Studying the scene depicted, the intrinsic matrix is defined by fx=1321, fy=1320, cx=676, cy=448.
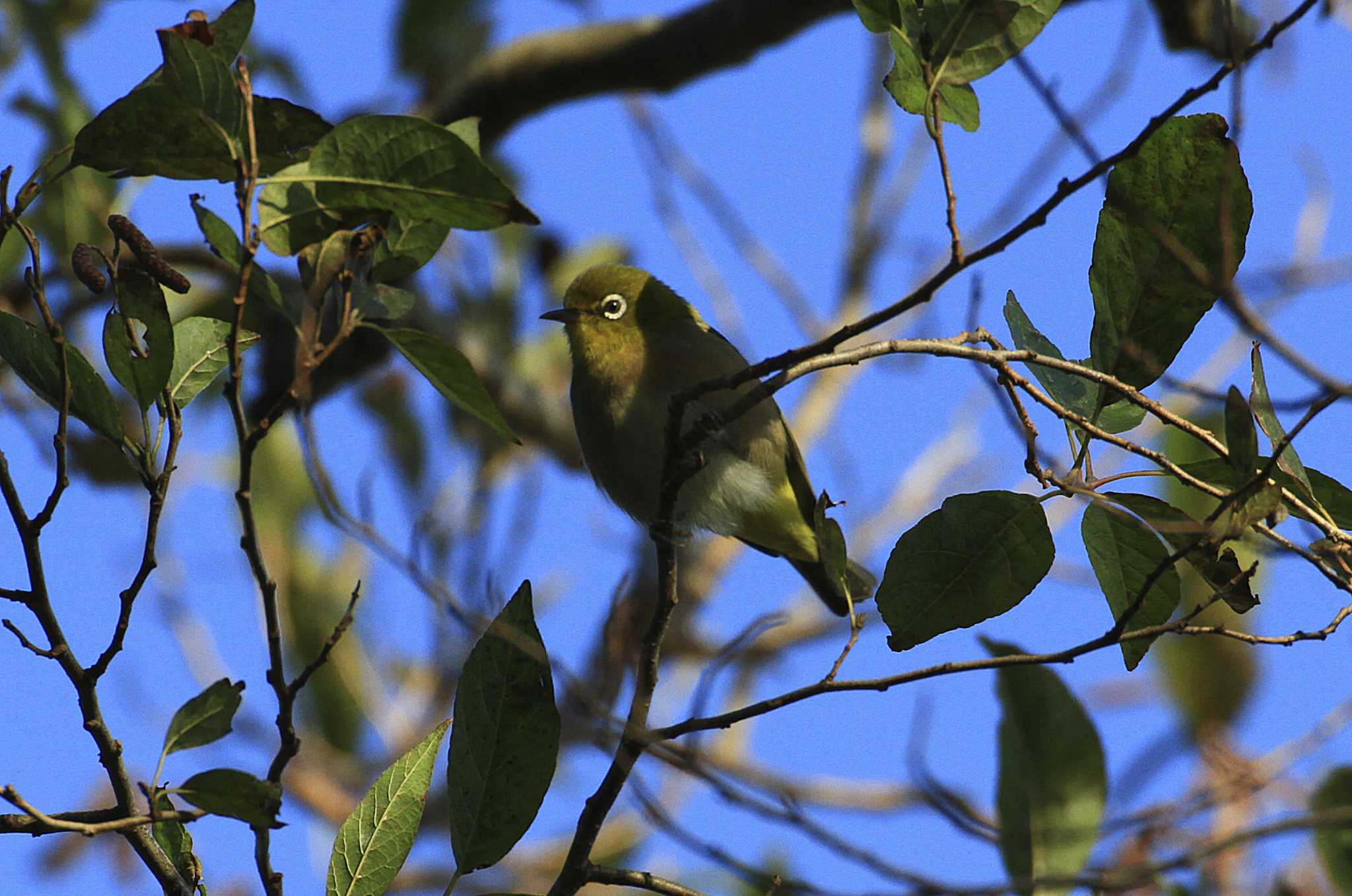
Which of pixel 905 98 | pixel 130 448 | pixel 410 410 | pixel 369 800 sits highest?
pixel 410 410

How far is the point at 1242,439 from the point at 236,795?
5.36 ft

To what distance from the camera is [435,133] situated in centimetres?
211

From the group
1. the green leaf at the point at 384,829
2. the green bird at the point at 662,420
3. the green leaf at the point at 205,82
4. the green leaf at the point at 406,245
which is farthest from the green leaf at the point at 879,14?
the green bird at the point at 662,420

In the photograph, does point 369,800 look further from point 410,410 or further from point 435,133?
point 410,410

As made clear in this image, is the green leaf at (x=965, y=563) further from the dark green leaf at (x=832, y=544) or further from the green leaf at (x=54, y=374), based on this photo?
the green leaf at (x=54, y=374)

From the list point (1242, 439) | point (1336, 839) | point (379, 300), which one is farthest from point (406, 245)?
point (1336, 839)

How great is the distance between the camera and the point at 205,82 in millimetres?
2059

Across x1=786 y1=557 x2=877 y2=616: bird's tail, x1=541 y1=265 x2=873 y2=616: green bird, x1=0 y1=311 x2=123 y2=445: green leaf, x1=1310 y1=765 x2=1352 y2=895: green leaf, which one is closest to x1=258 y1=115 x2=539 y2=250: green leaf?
x1=0 y1=311 x2=123 y2=445: green leaf

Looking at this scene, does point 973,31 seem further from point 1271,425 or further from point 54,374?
point 54,374

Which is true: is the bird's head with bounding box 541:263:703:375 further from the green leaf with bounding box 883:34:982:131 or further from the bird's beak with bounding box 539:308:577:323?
the green leaf with bounding box 883:34:982:131

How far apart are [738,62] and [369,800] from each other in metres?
4.27

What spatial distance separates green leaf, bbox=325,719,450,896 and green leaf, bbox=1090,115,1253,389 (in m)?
1.41

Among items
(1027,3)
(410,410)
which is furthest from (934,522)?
(410,410)

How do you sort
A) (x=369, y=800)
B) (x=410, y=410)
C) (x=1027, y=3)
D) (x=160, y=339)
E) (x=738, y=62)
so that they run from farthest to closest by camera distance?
1. (x=410, y=410)
2. (x=738, y=62)
3. (x=369, y=800)
4. (x=1027, y=3)
5. (x=160, y=339)
